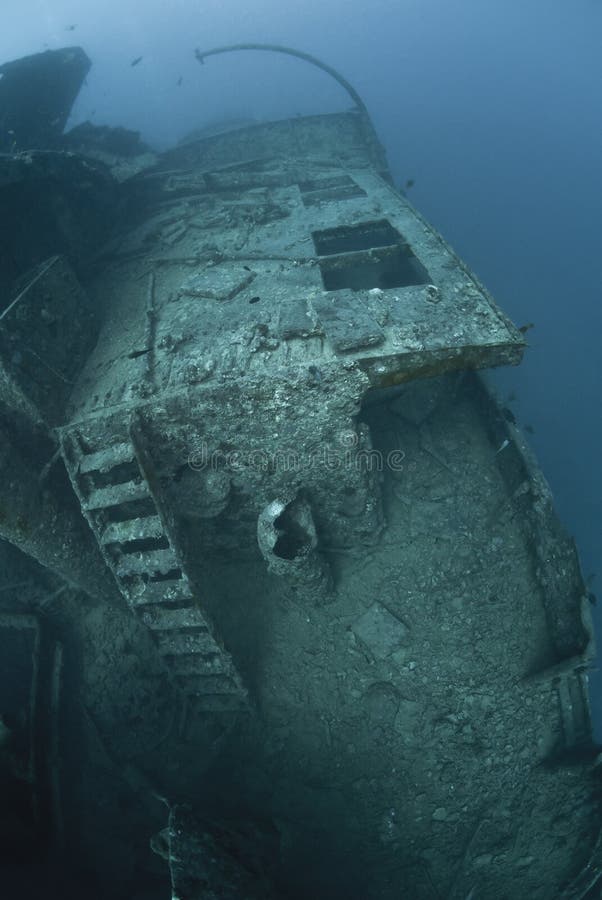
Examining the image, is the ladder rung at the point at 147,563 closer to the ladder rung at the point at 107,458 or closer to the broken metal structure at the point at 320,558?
the broken metal structure at the point at 320,558

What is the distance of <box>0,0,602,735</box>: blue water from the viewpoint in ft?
31.7

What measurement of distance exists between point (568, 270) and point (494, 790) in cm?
1308

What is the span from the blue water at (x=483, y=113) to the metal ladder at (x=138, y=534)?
6.92m

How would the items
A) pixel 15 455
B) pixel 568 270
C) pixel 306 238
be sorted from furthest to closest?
pixel 568 270 → pixel 306 238 → pixel 15 455

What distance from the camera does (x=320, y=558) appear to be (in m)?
4.00

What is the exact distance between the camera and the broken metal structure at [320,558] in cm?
337

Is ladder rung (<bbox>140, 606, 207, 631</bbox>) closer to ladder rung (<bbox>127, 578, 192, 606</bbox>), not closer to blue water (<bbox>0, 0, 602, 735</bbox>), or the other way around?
ladder rung (<bbox>127, 578, 192, 606</bbox>)

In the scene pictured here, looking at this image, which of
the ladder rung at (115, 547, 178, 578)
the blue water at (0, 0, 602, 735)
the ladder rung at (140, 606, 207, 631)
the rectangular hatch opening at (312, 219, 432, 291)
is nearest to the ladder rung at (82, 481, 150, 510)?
the ladder rung at (115, 547, 178, 578)

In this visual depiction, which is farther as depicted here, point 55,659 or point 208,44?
point 208,44

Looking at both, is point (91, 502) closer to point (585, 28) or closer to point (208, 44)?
point (585, 28)

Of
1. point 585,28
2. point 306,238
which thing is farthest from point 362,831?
point 585,28

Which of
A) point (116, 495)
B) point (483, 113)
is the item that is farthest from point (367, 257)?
point (483, 113)

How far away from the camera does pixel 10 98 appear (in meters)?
8.08

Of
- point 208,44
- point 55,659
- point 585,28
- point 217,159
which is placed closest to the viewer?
point 55,659
